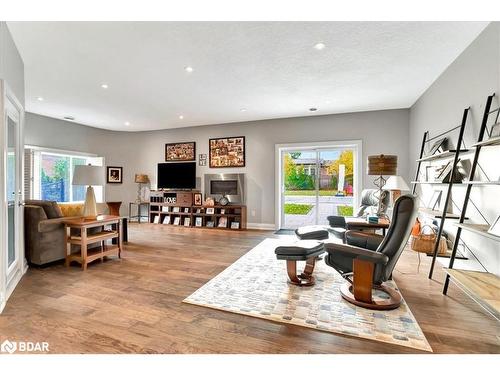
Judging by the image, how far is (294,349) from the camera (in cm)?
170

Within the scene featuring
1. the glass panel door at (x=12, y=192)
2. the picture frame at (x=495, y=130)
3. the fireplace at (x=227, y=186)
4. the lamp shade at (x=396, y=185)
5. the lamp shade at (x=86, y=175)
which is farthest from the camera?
the fireplace at (x=227, y=186)

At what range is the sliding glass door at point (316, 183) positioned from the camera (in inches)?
228

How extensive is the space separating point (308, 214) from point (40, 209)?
5.02m

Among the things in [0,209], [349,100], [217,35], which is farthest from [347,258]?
[349,100]

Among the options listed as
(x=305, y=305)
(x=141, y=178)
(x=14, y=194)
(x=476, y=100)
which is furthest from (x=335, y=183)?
(x=14, y=194)

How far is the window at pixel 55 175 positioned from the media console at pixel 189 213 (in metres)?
2.02

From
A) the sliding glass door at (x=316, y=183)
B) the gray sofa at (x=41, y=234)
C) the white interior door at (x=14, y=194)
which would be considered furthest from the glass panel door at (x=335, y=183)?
the white interior door at (x=14, y=194)

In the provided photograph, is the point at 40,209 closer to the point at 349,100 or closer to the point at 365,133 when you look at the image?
the point at 349,100

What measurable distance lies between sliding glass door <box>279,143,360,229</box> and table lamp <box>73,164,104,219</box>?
3.90 m

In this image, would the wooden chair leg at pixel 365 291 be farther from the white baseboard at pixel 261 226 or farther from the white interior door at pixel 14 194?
the white baseboard at pixel 261 226

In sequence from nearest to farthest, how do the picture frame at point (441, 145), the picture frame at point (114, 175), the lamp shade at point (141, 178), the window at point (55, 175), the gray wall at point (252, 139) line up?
the picture frame at point (441, 145) → the gray wall at point (252, 139) → the window at point (55, 175) → the lamp shade at point (141, 178) → the picture frame at point (114, 175)

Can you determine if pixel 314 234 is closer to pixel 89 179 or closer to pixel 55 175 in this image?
pixel 89 179

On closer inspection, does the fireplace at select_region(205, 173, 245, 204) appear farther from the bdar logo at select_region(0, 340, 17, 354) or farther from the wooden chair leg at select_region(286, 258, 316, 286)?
the bdar logo at select_region(0, 340, 17, 354)

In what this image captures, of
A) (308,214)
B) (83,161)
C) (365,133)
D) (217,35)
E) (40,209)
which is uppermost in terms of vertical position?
(217,35)
